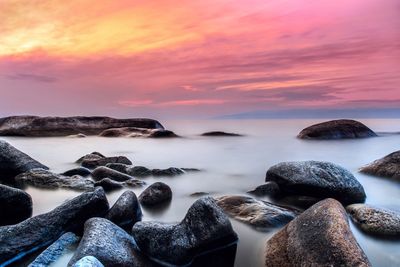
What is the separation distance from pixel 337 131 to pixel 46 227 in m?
23.0

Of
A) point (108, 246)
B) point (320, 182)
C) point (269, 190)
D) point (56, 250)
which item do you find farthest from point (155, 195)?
point (320, 182)

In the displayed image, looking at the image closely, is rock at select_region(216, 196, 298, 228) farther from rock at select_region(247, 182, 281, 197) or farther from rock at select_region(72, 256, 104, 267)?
rock at select_region(72, 256, 104, 267)

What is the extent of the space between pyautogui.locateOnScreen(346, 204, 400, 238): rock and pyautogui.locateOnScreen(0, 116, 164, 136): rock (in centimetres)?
3095

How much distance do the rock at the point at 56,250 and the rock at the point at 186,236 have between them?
2.79 feet

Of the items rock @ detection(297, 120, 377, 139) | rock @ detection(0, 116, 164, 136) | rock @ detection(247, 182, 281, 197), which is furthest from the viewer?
rock @ detection(0, 116, 164, 136)

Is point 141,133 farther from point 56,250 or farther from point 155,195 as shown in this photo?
point 56,250

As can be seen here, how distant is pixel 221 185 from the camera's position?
985cm

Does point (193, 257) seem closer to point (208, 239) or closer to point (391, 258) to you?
point (208, 239)

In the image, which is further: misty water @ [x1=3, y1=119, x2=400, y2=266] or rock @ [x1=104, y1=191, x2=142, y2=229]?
rock @ [x1=104, y1=191, x2=142, y2=229]

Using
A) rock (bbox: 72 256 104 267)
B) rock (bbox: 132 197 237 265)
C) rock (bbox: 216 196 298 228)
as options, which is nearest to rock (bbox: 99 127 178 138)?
rock (bbox: 216 196 298 228)

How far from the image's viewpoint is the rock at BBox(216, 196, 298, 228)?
5.70m

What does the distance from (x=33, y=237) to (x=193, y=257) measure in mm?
2103

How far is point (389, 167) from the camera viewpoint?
388 inches

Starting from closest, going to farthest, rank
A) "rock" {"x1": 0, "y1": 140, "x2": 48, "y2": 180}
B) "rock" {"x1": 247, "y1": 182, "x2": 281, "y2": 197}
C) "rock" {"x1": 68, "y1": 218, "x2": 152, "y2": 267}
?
"rock" {"x1": 68, "y1": 218, "x2": 152, "y2": 267} < "rock" {"x1": 247, "y1": 182, "x2": 281, "y2": 197} < "rock" {"x1": 0, "y1": 140, "x2": 48, "y2": 180}
